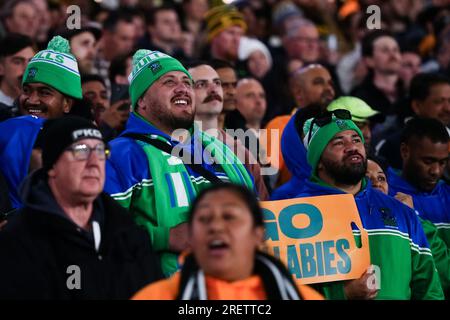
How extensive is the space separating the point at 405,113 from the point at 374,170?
2.28 metres

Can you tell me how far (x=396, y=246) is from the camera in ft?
24.1

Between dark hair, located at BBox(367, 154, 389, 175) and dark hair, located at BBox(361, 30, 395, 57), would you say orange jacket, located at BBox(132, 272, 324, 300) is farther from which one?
dark hair, located at BBox(361, 30, 395, 57)

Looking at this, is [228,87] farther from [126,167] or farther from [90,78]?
[126,167]

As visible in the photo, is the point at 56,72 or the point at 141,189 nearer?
the point at 141,189

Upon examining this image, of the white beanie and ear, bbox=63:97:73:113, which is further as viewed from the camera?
the white beanie

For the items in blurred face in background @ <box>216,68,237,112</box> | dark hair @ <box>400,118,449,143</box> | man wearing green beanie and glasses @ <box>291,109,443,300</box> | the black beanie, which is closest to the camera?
the black beanie

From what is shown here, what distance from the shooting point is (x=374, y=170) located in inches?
324

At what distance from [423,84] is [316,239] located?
11.7 feet

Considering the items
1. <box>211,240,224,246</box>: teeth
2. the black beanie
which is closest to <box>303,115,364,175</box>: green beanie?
the black beanie

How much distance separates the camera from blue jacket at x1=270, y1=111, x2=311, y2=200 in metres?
7.89

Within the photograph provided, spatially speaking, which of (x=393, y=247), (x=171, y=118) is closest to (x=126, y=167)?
(x=171, y=118)

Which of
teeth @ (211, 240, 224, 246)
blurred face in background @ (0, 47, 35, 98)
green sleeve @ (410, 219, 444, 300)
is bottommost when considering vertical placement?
teeth @ (211, 240, 224, 246)

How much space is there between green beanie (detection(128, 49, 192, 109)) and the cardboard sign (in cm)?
130
